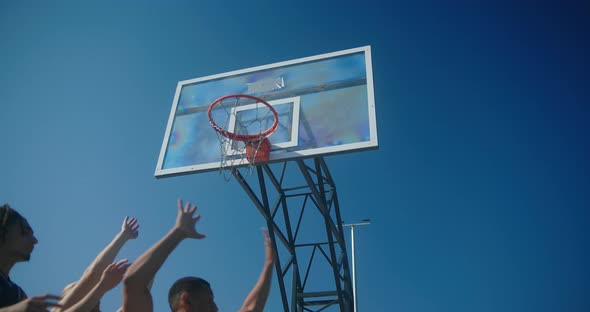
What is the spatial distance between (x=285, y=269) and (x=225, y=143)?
2535mm

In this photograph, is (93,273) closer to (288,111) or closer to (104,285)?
(104,285)

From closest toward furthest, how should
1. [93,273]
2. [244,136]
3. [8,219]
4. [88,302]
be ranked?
[88,302] < [8,219] < [93,273] < [244,136]

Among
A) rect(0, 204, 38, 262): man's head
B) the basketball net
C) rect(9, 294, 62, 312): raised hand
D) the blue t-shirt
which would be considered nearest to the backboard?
the basketball net

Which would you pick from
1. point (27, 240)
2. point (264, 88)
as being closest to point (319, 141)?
point (264, 88)

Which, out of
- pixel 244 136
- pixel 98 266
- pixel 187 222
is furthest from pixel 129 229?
pixel 244 136

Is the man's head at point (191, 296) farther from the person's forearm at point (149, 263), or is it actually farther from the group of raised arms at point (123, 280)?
the person's forearm at point (149, 263)

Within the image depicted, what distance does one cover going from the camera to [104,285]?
2.19 meters

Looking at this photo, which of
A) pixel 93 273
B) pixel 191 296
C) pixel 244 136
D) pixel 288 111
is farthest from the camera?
pixel 288 111

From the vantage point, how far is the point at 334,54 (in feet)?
20.4

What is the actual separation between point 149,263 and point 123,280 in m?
0.11

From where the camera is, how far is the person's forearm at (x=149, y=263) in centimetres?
162

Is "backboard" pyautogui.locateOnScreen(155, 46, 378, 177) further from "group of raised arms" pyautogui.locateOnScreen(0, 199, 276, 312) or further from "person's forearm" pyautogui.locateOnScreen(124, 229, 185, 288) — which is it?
"person's forearm" pyautogui.locateOnScreen(124, 229, 185, 288)

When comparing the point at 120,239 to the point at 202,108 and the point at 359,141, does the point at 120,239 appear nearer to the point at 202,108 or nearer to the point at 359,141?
the point at 359,141

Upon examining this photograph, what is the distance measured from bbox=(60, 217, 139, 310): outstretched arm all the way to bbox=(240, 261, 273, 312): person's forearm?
0.84 metres
